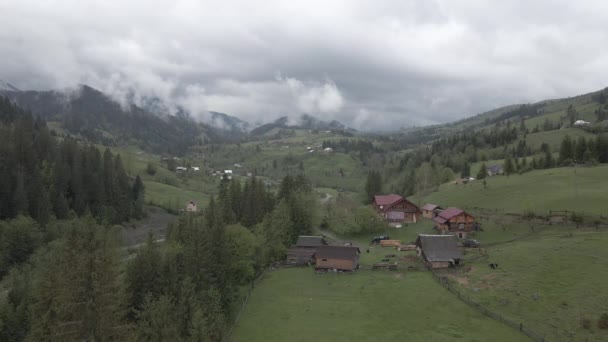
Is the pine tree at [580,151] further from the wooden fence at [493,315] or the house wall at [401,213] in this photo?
the wooden fence at [493,315]

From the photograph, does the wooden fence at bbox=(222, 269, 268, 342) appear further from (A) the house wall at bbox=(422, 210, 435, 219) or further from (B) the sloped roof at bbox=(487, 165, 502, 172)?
(B) the sloped roof at bbox=(487, 165, 502, 172)

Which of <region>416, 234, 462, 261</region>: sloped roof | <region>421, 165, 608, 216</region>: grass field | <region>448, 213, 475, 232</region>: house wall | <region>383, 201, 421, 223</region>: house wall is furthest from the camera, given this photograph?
<region>383, 201, 421, 223</region>: house wall

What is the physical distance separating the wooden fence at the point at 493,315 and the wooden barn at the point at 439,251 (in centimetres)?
545

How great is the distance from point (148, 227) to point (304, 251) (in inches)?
2842

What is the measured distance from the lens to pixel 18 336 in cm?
4631

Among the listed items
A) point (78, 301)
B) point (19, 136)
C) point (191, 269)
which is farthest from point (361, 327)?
point (19, 136)

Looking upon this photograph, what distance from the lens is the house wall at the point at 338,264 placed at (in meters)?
70.1

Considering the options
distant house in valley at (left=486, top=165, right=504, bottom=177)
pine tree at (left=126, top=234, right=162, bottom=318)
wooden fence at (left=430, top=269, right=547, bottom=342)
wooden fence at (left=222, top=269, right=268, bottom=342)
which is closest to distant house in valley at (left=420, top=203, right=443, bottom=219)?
wooden fence at (left=430, top=269, right=547, bottom=342)

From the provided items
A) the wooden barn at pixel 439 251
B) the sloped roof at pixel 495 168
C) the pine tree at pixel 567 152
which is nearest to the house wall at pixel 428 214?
the wooden barn at pixel 439 251

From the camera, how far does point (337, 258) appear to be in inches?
2788

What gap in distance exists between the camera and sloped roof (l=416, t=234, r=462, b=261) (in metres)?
67.2

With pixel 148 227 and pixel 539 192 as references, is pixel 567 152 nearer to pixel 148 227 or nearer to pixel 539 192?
pixel 539 192

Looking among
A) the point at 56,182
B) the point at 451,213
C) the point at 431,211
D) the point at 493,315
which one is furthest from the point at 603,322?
the point at 56,182

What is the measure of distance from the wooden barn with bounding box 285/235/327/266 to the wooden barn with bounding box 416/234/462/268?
65.8 feet
